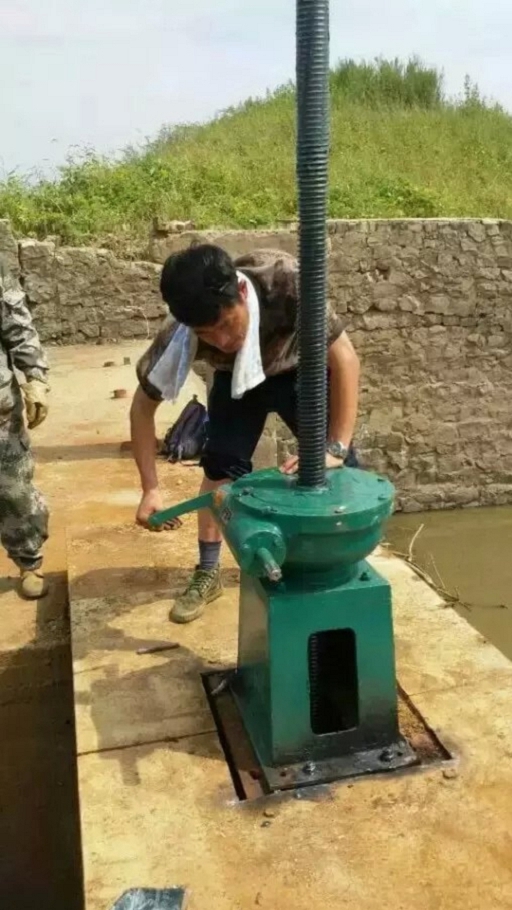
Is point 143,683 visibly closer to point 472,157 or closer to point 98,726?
point 98,726

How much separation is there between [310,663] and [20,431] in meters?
1.67

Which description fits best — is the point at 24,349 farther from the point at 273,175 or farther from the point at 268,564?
the point at 273,175

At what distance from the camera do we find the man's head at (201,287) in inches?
88.0

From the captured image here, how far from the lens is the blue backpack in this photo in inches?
174

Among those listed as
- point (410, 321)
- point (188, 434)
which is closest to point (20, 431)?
point (188, 434)

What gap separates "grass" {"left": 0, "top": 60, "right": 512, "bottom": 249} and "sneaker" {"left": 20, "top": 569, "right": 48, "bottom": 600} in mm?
4922

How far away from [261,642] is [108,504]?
2057 millimetres

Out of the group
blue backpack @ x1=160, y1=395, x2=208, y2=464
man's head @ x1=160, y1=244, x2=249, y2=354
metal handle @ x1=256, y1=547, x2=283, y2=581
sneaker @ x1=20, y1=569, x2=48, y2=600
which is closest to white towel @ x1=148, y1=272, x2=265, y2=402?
man's head @ x1=160, y1=244, x2=249, y2=354

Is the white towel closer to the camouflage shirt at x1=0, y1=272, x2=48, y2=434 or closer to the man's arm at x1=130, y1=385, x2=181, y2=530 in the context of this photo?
the man's arm at x1=130, y1=385, x2=181, y2=530

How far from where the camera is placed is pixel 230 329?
2400mm

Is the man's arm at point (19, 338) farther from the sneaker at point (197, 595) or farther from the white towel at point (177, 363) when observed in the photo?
the sneaker at point (197, 595)

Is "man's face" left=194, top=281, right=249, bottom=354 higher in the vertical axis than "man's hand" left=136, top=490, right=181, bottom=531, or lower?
higher

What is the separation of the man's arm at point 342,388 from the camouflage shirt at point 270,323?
0.15 ft

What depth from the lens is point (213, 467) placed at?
9.64 feet
